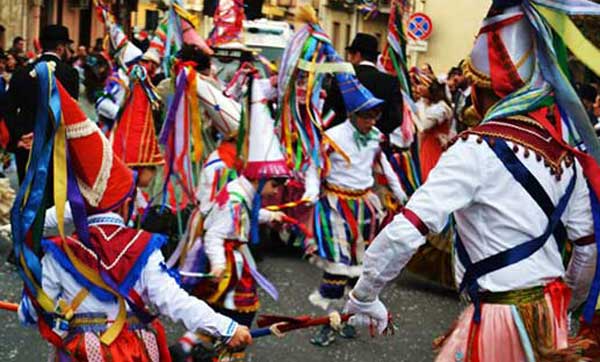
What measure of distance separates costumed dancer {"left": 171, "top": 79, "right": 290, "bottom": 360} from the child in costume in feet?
3.29

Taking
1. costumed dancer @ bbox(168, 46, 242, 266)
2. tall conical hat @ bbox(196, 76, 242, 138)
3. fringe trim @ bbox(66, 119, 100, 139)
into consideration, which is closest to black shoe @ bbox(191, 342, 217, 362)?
fringe trim @ bbox(66, 119, 100, 139)

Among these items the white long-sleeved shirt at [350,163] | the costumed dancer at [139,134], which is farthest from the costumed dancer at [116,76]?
the white long-sleeved shirt at [350,163]

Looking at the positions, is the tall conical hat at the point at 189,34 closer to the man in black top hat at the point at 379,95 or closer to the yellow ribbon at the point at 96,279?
the man in black top hat at the point at 379,95

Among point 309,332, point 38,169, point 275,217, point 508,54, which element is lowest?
point 309,332

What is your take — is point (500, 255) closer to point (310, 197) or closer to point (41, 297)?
point (41, 297)

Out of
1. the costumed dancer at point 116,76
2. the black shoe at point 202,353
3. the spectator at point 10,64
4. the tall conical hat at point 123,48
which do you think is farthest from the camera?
the spectator at point 10,64

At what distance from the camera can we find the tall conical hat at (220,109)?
632 cm

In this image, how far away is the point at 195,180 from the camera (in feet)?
21.6

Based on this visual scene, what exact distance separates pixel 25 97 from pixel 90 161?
154 inches

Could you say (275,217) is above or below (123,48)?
below

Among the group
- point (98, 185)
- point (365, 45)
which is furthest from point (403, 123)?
point (98, 185)

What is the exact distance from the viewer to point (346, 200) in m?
6.95

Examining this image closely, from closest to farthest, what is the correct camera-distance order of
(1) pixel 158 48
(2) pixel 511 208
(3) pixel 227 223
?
(2) pixel 511 208 → (3) pixel 227 223 → (1) pixel 158 48

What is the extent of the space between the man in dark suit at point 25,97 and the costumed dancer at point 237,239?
2.32 meters
